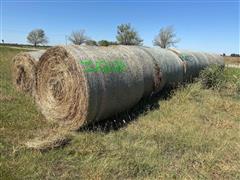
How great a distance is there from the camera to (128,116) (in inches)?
281

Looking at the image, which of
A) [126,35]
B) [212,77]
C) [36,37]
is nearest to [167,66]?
[212,77]

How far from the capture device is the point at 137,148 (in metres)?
5.29

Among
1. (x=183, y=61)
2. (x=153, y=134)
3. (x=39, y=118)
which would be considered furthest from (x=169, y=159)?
(x=183, y=61)

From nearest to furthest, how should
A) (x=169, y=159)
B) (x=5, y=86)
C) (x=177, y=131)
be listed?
(x=169, y=159) < (x=177, y=131) < (x=5, y=86)

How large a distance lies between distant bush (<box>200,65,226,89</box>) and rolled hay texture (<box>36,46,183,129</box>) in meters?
3.47

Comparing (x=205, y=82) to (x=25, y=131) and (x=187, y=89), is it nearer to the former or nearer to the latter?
(x=187, y=89)

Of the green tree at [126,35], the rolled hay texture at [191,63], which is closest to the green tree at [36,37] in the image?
the green tree at [126,35]

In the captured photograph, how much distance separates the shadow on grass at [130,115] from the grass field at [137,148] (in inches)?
3.2

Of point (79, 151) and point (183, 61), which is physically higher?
point (183, 61)

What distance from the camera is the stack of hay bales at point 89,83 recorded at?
6.03m

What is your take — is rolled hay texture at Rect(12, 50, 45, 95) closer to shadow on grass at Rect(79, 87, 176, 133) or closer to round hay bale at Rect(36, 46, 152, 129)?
round hay bale at Rect(36, 46, 152, 129)

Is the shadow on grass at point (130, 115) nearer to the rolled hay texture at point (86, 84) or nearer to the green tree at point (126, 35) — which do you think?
the rolled hay texture at point (86, 84)

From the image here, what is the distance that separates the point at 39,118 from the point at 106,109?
1.51 meters

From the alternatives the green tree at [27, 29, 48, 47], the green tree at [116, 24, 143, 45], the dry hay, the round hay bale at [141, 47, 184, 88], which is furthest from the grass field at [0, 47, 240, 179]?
the green tree at [27, 29, 48, 47]
